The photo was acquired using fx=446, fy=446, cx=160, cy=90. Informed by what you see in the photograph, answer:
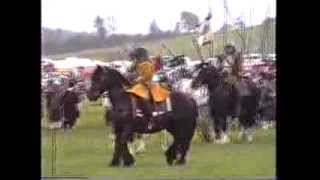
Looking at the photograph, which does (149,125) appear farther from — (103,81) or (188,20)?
(188,20)

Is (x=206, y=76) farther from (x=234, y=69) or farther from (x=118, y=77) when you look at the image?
(x=118, y=77)

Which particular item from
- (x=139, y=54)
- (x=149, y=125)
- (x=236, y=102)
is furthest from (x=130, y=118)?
(x=236, y=102)

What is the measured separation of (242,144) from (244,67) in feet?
0.80

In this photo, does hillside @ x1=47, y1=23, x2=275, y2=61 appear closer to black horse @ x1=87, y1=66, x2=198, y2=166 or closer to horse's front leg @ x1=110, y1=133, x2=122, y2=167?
black horse @ x1=87, y1=66, x2=198, y2=166

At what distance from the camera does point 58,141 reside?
4.53ft

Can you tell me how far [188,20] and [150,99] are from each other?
277mm

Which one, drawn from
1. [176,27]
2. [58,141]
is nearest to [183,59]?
[176,27]

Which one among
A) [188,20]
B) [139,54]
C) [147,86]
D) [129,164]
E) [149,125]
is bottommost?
[129,164]

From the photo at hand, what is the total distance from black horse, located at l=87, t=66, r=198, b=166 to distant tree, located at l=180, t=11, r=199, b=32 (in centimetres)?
21

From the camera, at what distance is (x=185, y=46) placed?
1.41 meters

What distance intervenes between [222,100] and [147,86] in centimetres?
25

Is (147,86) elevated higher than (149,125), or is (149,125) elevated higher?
(147,86)

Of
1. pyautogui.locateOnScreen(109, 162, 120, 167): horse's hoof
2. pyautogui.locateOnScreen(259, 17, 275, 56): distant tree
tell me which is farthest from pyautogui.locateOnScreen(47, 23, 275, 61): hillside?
pyautogui.locateOnScreen(109, 162, 120, 167): horse's hoof
